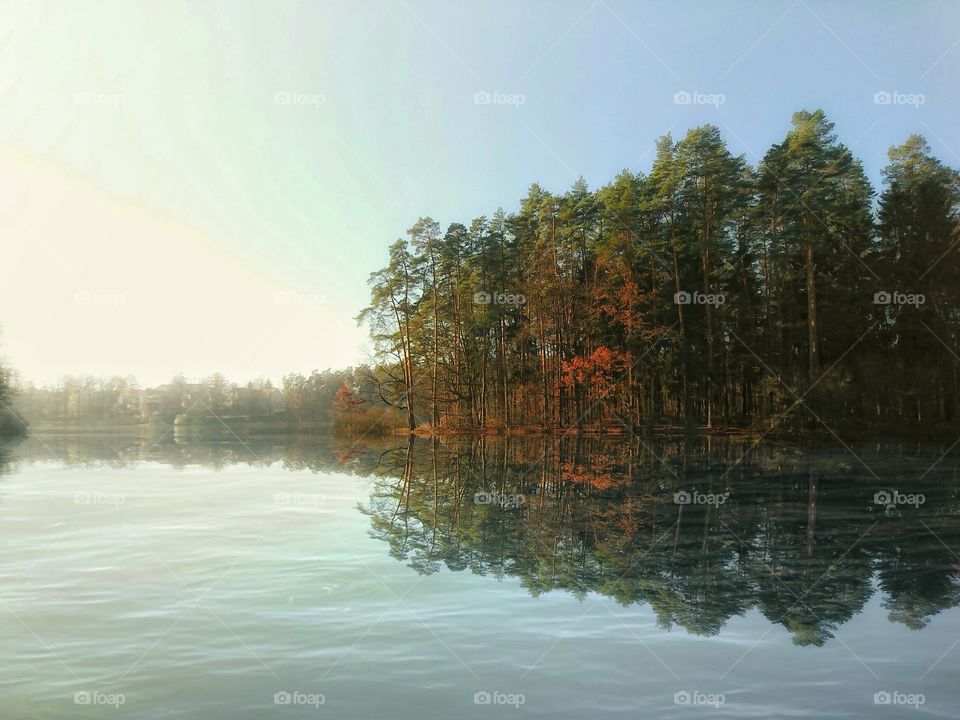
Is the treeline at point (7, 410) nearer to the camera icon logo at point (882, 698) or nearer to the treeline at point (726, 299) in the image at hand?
the treeline at point (726, 299)

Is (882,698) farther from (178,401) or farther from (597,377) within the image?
(178,401)

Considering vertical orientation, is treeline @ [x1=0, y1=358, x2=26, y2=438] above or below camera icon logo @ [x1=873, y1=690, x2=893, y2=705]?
above

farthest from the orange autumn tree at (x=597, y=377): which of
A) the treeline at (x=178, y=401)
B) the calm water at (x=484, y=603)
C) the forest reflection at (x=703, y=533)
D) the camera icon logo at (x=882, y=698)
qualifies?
the treeline at (x=178, y=401)

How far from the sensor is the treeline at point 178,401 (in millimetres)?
96438

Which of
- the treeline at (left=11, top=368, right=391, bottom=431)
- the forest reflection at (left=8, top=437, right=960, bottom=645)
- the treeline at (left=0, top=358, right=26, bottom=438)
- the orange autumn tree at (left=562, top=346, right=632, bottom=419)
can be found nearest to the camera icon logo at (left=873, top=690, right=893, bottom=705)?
the forest reflection at (left=8, top=437, right=960, bottom=645)

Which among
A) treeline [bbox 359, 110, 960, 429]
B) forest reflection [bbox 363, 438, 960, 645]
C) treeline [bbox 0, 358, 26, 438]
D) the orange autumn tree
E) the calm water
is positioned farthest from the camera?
treeline [bbox 0, 358, 26, 438]

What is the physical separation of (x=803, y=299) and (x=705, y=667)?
49465mm

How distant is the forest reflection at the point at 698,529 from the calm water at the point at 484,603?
8 centimetres

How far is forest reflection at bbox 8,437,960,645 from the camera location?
398 inches

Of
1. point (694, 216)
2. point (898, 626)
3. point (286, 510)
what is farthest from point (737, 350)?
point (898, 626)

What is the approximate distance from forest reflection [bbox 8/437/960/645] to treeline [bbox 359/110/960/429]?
1813 cm

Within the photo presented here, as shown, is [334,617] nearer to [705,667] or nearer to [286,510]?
[705,667]

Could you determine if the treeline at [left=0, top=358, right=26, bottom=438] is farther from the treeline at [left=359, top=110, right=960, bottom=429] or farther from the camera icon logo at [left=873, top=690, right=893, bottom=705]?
the camera icon logo at [left=873, top=690, right=893, bottom=705]

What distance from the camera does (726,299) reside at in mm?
55719
